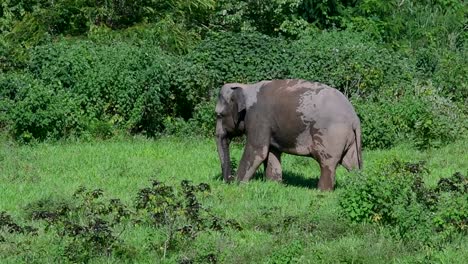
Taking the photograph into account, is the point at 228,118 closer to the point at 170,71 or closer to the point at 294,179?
the point at 294,179

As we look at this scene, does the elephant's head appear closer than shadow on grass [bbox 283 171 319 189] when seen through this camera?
A: Yes

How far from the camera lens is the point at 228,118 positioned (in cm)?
1599

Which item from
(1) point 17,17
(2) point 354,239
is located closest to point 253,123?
(2) point 354,239

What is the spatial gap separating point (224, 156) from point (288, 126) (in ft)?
3.60

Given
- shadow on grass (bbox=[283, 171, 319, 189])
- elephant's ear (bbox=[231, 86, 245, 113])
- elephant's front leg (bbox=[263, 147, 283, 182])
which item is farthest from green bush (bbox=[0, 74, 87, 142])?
elephant's front leg (bbox=[263, 147, 283, 182])

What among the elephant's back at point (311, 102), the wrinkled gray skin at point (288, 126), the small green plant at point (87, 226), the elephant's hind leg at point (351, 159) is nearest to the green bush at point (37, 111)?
the wrinkled gray skin at point (288, 126)

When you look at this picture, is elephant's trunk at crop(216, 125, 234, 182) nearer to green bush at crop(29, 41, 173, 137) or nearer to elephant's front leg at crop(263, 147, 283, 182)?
elephant's front leg at crop(263, 147, 283, 182)

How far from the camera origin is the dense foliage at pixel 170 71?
1970 cm

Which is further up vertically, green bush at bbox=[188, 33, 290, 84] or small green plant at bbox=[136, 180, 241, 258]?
small green plant at bbox=[136, 180, 241, 258]

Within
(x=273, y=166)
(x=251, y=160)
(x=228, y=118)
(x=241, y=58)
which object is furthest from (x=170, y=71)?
(x=251, y=160)

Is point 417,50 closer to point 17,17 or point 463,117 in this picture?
point 463,117

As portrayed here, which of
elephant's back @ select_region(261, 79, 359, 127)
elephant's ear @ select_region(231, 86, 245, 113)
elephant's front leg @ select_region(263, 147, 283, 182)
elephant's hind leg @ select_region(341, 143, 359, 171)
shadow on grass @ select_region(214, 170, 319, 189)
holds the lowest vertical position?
shadow on grass @ select_region(214, 170, 319, 189)

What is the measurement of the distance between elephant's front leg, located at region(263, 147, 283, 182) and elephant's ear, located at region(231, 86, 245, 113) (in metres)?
0.72

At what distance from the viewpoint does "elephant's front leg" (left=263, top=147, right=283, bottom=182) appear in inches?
622
